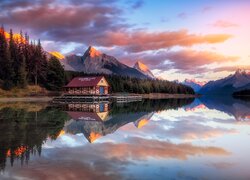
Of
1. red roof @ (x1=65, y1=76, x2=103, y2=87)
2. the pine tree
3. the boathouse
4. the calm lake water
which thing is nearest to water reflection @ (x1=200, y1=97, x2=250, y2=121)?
the calm lake water

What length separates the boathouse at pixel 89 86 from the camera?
9094 cm

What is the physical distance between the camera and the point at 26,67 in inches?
4085

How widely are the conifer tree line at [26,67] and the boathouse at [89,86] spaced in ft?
39.9

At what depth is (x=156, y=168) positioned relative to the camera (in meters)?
13.7

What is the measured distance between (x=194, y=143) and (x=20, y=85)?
272 ft

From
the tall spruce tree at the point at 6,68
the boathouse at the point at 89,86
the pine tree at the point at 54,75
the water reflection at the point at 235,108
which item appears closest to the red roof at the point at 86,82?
the boathouse at the point at 89,86

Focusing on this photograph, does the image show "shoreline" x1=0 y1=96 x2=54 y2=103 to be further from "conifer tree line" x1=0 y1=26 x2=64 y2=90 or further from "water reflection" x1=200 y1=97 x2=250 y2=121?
"water reflection" x1=200 y1=97 x2=250 y2=121

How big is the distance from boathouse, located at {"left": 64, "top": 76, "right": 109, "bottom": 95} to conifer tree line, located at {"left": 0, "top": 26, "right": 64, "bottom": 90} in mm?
12163

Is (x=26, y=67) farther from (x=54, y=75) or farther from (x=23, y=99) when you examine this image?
(x=23, y=99)

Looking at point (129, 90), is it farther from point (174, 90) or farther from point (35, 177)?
point (35, 177)

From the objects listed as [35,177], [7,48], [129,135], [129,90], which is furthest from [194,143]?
[129,90]

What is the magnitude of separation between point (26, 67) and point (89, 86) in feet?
91.7

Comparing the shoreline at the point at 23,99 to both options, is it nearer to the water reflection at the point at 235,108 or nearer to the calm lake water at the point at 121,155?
the water reflection at the point at 235,108

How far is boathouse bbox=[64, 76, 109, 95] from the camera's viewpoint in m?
90.9
